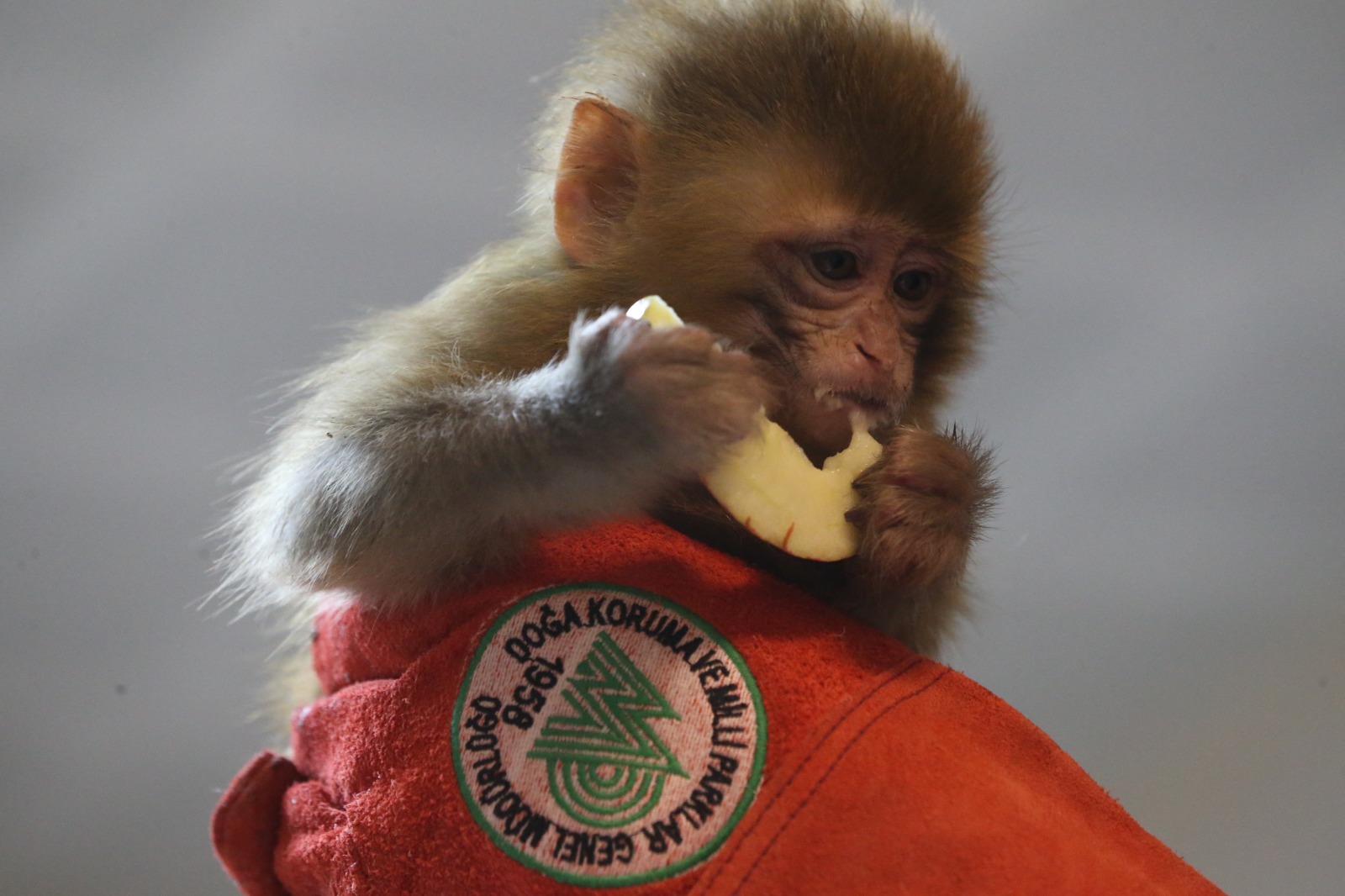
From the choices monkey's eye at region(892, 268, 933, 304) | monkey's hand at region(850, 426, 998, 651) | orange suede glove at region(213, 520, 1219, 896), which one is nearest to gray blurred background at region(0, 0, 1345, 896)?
monkey's eye at region(892, 268, 933, 304)

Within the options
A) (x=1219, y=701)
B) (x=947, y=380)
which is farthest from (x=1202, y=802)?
(x=947, y=380)

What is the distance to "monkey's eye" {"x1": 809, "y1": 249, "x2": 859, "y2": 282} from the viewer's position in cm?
151

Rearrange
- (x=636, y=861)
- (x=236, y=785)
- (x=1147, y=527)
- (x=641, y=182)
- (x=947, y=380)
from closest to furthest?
1. (x=636, y=861)
2. (x=236, y=785)
3. (x=641, y=182)
4. (x=947, y=380)
5. (x=1147, y=527)

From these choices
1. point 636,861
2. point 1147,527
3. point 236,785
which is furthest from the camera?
point 1147,527

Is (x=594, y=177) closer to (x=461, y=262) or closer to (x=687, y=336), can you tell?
(x=687, y=336)

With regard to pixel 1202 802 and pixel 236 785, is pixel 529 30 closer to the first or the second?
pixel 236 785

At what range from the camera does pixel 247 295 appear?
261 centimetres

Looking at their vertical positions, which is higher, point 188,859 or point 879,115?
point 879,115

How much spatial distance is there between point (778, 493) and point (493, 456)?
323 millimetres

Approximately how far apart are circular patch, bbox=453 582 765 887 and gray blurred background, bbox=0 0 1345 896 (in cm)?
143

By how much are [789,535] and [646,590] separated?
17 centimetres

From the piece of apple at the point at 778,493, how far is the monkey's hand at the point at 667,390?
4 centimetres

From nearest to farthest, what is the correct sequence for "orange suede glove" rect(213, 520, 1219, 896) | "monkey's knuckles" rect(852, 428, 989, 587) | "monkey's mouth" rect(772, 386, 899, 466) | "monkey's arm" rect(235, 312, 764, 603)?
"orange suede glove" rect(213, 520, 1219, 896), "monkey's arm" rect(235, 312, 764, 603), "monkey's knuckles" rect(852, 428, 989, 587), "monkey's mouth" rect(772, 386, 899, 466)

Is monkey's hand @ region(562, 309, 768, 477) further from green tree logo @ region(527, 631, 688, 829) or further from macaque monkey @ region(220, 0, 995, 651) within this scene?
green tree logo @ region(527, 631, 688, 829)
